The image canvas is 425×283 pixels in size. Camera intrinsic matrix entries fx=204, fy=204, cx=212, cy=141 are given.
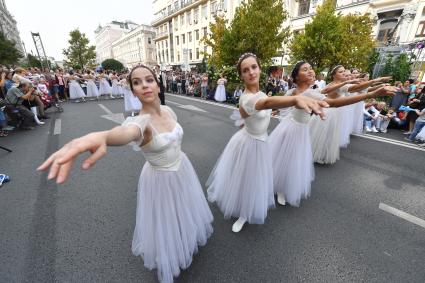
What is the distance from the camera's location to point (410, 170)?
14.3 ft

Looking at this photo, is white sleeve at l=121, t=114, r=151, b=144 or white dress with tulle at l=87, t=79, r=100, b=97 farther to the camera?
white dress with tulle at l=87, t=79, r=100, b=97

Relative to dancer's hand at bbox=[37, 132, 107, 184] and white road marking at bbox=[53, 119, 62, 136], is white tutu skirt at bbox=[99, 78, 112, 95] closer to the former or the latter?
white road marking at bbox=[53, 119, 62, 136]

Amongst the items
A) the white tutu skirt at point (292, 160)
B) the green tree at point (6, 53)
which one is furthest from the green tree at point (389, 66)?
the green tree at point (6, 53)

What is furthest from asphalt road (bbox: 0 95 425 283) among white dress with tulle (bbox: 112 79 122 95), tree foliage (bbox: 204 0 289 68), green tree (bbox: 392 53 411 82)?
white dress with tulle (bbox: 112 79 122 95)

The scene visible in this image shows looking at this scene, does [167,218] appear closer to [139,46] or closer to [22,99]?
[22,99]

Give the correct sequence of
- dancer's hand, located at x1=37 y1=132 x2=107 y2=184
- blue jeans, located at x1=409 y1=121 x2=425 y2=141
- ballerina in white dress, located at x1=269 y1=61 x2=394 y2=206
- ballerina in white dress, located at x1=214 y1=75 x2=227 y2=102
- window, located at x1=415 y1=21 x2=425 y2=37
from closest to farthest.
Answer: dancer's hand, located at x1=37 y1=132 x2=107 y2=184 < ballerina in white dress, located at x1=269 y1=61 x2=394 y2=206 < blue jeans, located at x1=409 y1=121 x2=425 y2=141 < ballerina in white dress, located at x1=214 y1=75 x2=227 y2=102 < window, located at x1=415 y1=21 x2=425 y2=37

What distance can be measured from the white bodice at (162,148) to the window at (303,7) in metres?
28.7

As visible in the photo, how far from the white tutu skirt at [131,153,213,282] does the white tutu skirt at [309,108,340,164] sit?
3.41 metres

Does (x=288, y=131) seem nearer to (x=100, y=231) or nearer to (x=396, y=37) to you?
(x=100, y=231)

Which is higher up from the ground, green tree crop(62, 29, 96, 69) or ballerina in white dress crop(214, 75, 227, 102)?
green tree crop(62, 29, 96, 69)

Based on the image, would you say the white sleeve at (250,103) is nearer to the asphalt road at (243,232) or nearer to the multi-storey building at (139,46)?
the asphalt road at (243,232)

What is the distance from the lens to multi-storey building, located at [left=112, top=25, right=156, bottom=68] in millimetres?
64000

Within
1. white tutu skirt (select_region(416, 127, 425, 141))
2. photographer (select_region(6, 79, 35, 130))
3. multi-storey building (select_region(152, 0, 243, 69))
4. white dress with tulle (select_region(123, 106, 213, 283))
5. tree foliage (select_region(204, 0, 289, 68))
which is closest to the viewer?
white dress with tulle (select_region(123, 106, 213, 283))

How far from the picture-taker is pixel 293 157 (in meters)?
3.13
